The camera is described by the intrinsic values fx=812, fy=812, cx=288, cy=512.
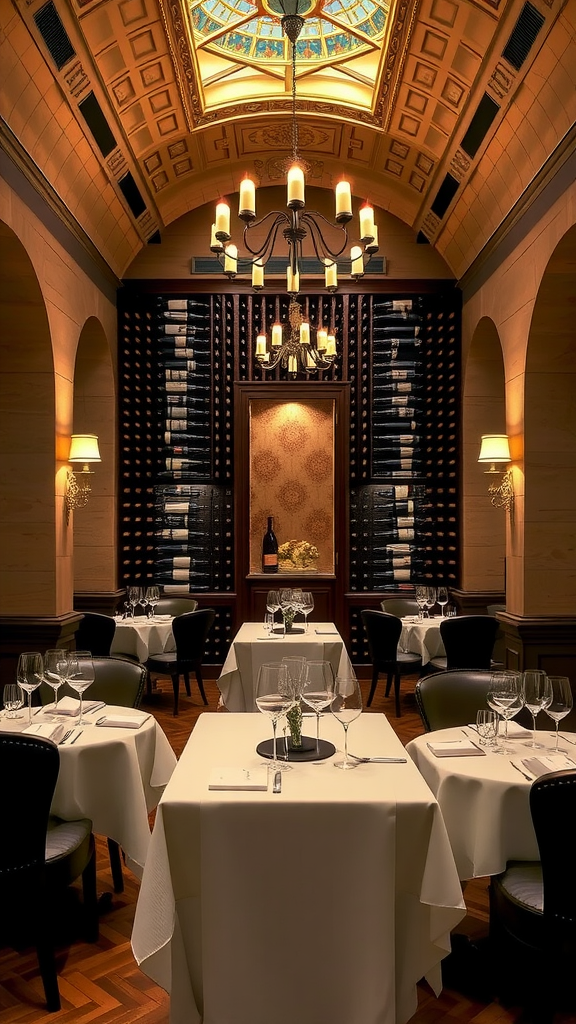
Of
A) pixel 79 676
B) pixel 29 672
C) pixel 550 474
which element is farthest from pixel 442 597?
pixel 29 672

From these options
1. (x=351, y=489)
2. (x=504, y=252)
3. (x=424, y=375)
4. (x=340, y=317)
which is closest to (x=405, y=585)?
(x=351, y=489)

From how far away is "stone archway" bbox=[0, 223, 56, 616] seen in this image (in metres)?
5.64

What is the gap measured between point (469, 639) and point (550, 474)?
4.28 feet

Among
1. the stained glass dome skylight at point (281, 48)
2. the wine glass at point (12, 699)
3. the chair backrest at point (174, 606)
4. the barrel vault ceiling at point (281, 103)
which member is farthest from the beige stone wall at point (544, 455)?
the wine glass at point (12, 699)

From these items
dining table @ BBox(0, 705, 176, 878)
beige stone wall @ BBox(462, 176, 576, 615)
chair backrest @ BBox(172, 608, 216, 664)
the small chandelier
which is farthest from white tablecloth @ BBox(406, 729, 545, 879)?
chair backrest @ BBox(172, 608, 216, 664)

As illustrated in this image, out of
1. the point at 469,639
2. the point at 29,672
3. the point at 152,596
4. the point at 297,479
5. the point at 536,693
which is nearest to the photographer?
the point at 536,693

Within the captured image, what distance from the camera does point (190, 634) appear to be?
6.41 metres

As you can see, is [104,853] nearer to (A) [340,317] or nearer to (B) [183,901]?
(B) [183,901]

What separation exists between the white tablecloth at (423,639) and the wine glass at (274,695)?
13.3ft

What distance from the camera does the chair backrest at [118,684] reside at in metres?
3.75

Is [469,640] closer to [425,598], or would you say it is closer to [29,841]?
[425,598]

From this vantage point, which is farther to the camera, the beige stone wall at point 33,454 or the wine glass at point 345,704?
the beige stone wall at point 33,454

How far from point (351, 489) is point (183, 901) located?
6.18 meters

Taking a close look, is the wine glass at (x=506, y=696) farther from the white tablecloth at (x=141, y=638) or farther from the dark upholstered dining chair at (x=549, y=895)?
the white tablecloth at (x=141, y=638)
